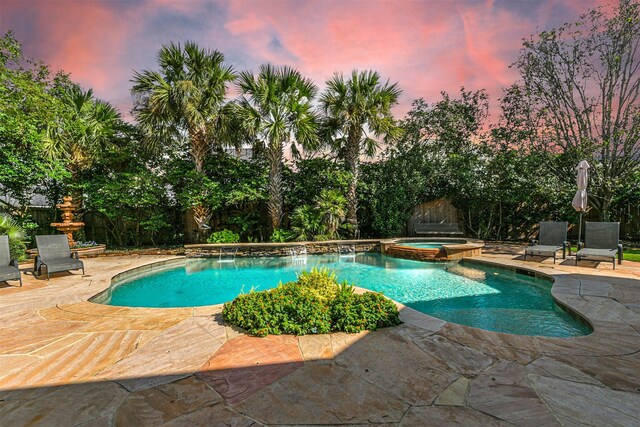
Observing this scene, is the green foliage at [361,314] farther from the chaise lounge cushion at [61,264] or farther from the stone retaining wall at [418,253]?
the chaise lounge cushion at [61,264]

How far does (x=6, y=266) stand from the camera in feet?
17.4

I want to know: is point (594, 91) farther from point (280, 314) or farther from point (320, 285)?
point (280, 314)

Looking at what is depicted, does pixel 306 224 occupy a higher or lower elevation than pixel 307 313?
higher

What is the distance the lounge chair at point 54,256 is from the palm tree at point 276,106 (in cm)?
624

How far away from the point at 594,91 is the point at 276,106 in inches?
463

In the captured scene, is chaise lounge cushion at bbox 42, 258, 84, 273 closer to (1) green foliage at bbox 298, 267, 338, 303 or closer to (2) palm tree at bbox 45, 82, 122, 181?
(1) green foliage at bbox 298, 267, 338, 303

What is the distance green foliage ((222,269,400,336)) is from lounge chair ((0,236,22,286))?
4626 mm

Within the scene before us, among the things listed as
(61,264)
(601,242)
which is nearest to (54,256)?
(61,264)

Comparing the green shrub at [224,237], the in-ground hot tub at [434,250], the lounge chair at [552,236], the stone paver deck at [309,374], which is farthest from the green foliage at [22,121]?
the lounge chair at [552,236]

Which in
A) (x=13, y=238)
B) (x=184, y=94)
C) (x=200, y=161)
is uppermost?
(x=184, y=94)

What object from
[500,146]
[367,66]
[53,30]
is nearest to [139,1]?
[53,30]

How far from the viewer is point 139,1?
608 centimetres

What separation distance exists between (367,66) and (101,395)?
11483 millimetres

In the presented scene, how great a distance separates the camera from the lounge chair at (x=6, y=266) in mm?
5012
